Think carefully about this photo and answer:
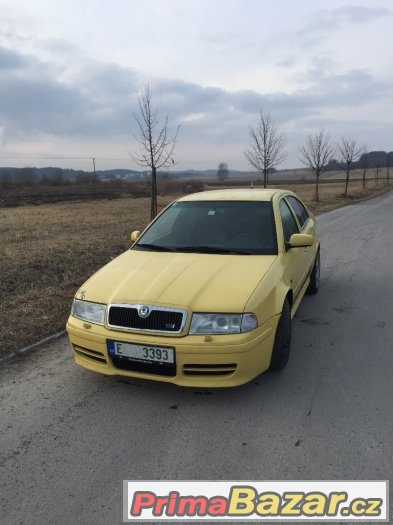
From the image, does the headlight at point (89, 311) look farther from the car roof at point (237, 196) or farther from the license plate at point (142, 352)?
the car roof at point (237, 196)

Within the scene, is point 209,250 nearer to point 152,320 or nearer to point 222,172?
point 152,320

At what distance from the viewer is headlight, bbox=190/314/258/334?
309 centimetres

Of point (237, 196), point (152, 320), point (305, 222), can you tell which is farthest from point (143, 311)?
point (305, 222)

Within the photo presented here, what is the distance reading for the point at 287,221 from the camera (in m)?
4.72

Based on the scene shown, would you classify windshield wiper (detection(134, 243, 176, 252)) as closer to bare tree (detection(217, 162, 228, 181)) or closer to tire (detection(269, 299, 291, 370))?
tire (detection(269, 299, 291, 370))

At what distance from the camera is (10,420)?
3.13 meters

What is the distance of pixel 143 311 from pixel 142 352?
297 mm

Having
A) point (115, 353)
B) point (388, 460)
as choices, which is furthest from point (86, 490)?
point (388, 460)

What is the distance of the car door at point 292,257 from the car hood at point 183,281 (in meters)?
0.31

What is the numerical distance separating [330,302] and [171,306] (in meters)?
3.15

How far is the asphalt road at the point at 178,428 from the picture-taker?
2477 millimetres

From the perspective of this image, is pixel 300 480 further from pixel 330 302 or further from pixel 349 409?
pixel 330 302

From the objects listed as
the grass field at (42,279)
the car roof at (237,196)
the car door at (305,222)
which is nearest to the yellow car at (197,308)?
the car roof at (237,196)

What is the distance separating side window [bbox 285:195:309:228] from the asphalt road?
174 cm
